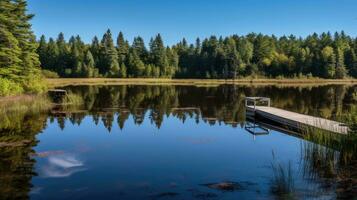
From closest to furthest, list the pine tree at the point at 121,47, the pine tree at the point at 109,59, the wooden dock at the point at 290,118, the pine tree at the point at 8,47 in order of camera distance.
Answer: the wooden dock at the point at 290,118
the pine tree at the point at 8,47
the pine tree at the point at 109,59
the pine tree at the point at 121,47

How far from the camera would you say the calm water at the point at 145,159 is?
36.0ft

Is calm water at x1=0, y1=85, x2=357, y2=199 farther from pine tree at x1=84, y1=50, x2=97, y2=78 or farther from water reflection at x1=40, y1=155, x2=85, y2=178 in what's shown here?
pine tree at x1=84, y1=50, x2=97, y2=78

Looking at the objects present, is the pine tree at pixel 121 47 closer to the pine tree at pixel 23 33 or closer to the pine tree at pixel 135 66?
the pine tree at pixel 135 66

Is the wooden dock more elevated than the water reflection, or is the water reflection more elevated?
the wooden dock

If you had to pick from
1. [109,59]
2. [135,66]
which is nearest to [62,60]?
[109,59]

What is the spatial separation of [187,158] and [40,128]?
10.9 m

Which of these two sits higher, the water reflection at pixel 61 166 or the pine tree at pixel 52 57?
the pine tree at pixel 52 57

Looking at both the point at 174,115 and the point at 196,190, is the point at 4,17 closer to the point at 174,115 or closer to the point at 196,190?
the point at 174,115

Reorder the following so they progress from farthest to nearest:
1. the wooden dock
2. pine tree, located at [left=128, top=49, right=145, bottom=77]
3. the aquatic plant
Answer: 1. pine tree, located at [left=128, top=49, right=145, bottom=77]
2. the wooden dock
3. the aquatic plant

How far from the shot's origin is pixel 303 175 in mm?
12305

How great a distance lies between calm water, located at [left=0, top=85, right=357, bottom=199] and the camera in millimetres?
10984

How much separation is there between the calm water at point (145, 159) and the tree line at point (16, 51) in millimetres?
7910

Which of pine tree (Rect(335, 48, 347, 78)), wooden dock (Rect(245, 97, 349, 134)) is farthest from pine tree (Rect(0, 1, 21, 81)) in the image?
pine tree (Rect(335, 48, 347, 78))

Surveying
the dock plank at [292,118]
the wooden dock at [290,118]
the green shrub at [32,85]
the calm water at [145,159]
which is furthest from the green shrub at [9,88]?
the dock plank at [292,118]
